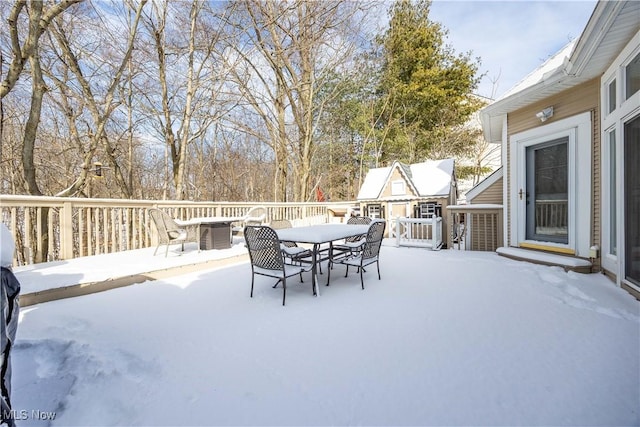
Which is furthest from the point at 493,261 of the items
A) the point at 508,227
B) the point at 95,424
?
the point at 95,424

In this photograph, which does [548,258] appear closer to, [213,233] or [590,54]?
[590,54]

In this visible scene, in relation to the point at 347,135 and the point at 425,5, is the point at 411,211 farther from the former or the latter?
the point at 425,5

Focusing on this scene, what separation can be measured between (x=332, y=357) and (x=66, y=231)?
469cm

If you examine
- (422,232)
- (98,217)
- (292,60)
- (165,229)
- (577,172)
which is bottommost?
(422,232)

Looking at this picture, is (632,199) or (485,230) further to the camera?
(485,230)

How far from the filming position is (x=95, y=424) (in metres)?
1.48

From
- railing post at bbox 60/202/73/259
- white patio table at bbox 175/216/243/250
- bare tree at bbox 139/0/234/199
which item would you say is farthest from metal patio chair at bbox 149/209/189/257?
bare tree at bbox 139/0/234/199

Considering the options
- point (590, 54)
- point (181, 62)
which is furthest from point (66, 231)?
point (181, 62)

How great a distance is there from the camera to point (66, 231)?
4.51m

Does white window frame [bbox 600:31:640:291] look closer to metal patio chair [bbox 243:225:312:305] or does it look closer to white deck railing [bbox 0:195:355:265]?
metal patio chair [bbox 243:225:312:305]

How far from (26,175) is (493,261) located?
32.9ft

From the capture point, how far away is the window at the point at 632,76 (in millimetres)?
3166

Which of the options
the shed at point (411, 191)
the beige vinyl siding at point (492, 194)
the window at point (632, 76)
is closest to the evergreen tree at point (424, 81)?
the shed at point (411, 191)

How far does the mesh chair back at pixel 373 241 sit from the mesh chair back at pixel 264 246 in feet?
3.81
